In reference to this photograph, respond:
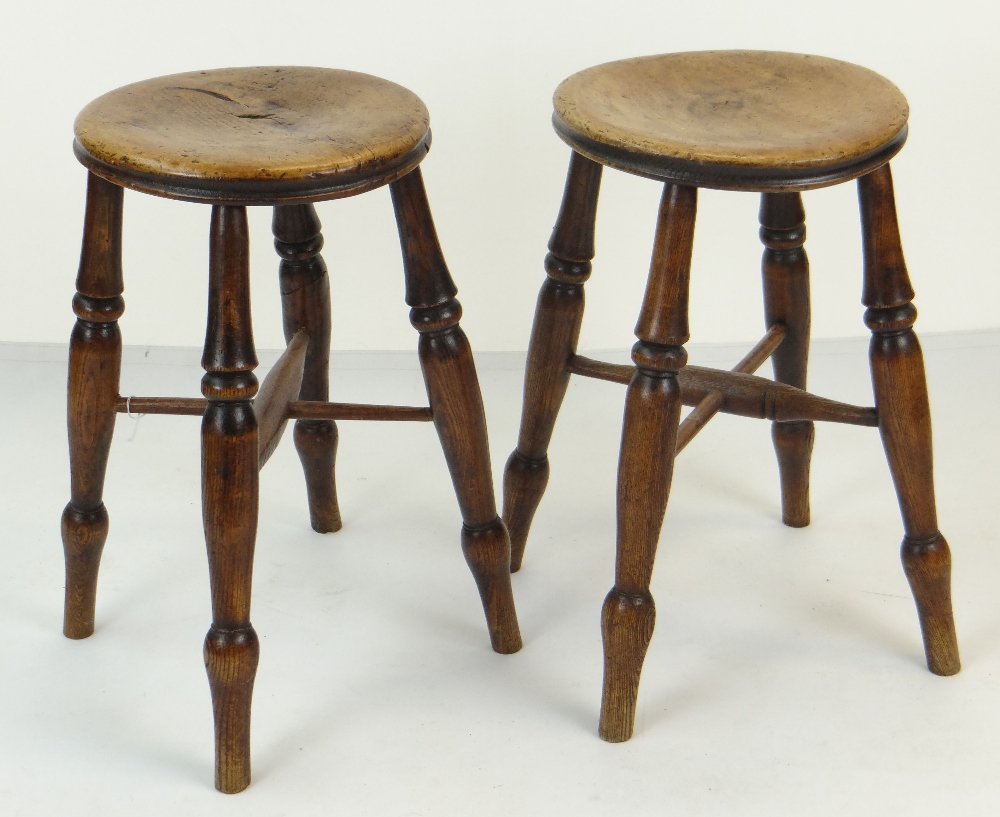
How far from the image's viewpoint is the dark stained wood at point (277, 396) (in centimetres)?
150

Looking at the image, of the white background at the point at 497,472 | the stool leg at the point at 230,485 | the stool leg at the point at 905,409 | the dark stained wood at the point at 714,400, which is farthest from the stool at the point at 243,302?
the stool leg at the point at 905,409

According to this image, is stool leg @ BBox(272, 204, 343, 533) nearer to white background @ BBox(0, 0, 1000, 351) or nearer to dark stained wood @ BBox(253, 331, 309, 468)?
dark stained wood @ BBox(253, 331, 309, 468)

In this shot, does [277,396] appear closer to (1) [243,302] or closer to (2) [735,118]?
(1) [243,302]

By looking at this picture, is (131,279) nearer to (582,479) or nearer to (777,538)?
(582,479)

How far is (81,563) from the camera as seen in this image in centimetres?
164

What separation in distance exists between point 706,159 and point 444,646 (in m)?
0.70

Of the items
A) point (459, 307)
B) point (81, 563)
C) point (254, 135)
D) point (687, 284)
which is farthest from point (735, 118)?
point (81, 563)

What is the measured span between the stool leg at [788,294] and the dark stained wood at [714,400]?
0.08 feet

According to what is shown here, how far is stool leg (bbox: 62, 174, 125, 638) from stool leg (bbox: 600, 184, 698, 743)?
56 centimetres

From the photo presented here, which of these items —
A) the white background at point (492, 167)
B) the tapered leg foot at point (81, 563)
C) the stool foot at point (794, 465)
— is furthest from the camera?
the white background at point (492, 167)

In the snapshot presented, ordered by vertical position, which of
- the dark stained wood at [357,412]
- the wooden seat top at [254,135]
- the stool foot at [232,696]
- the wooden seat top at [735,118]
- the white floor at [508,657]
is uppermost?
the wooden seat top at [735,118]

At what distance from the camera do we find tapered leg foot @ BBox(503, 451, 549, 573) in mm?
1733

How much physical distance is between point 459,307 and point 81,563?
56 cm

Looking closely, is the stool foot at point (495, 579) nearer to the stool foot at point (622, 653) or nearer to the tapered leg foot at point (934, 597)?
the stool foot at point (622, 653)
